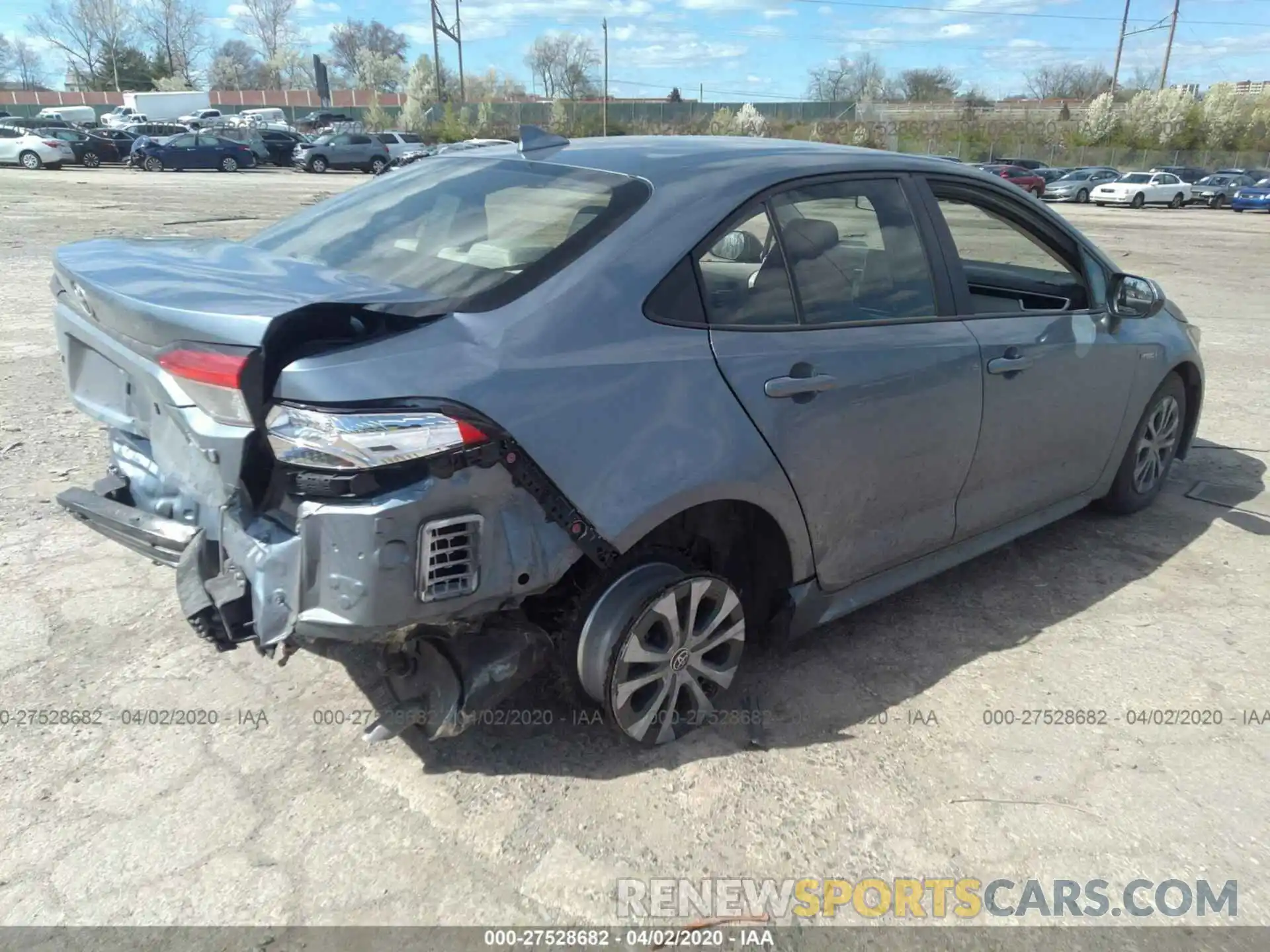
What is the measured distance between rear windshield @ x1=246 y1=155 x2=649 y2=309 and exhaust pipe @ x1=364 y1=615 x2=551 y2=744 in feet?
2.96

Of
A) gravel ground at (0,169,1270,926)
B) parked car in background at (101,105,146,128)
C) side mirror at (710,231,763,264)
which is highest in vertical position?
parked car in background at (101,105,146,128)

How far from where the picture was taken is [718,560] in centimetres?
302

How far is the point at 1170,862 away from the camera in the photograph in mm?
2469

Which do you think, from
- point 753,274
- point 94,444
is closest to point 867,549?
point 753,274

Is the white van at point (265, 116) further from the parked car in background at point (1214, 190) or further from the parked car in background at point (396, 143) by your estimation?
the parked car in background at point (1214, 190)

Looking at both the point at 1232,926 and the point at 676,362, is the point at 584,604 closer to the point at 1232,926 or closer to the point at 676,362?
the point at 676,362

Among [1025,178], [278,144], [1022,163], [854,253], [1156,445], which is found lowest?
[1156,445]

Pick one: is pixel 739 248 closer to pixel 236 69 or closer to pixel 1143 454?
pixel 1143 454

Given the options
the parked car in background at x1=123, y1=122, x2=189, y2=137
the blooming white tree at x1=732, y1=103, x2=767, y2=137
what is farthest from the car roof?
the blooming white tree at x1=732, y1=103, x2=767, y2=137

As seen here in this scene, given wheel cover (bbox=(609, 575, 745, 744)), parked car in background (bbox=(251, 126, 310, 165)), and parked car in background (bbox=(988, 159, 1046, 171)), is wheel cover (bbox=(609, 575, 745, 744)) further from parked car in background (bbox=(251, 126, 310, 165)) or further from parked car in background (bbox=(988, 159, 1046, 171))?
parked car in background (bbox=(988, 159, 1046, 171))

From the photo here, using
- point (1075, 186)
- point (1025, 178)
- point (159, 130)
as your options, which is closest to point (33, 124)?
point (159, 130)

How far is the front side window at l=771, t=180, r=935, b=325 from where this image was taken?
9.74 ft

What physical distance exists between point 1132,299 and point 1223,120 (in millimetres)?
67520

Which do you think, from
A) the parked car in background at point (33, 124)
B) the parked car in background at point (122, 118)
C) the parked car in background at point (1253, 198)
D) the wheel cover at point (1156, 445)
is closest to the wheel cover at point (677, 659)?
the wheel cover at point (1156, 445)
